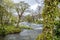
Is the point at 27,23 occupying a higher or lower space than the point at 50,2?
lower

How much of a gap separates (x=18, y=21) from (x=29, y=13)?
1.62m

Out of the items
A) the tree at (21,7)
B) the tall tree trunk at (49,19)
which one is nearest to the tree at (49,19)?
the tall tree trunk at (49,19)

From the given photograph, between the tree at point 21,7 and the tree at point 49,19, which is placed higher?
the tree at point 49,19

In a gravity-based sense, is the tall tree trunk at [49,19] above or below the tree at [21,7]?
above

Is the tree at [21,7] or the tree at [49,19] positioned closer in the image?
the tree at [49,19]

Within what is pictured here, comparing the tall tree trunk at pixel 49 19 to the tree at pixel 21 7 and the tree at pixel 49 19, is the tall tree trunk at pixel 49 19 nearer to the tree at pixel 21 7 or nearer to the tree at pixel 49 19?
the tree at pixel 49 19

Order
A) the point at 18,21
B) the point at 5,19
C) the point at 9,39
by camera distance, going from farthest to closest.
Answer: the point at 18,21 → the point at 5,19 → the point at 9,39

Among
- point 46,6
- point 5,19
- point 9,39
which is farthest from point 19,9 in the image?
point 46,6

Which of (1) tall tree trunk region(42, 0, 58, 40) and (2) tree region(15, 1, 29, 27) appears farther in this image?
(2) tree region(15, 1, 29, 27)

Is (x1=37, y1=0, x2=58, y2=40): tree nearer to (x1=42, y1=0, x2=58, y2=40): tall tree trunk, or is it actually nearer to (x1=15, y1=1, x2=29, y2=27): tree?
(x1=42, y1=0, x2=58, y2=40): tall tree trunk

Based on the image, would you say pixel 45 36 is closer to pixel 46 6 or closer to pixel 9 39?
pixel 46 6

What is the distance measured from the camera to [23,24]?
20922mm

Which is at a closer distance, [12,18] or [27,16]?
[12,18]

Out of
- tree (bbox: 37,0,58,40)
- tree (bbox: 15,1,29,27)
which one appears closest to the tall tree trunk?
tree (bbox: 37,0,58,40)
